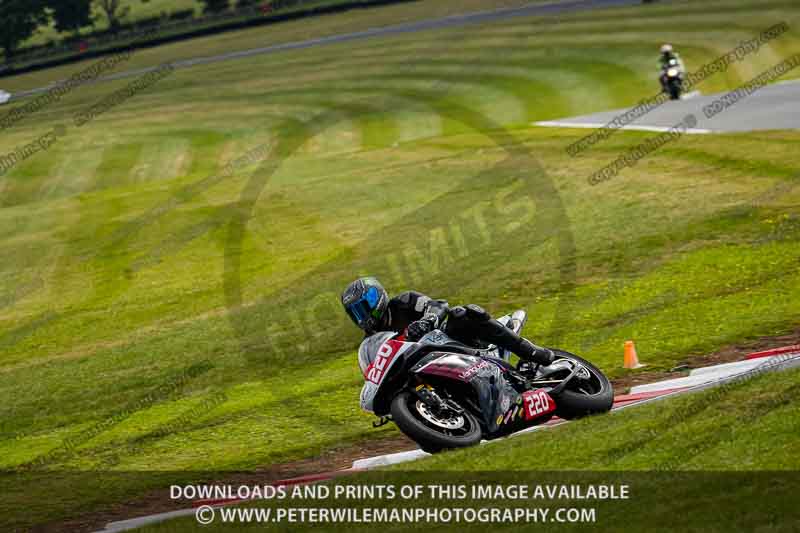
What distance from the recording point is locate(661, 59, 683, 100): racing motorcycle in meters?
Answer: 38.7

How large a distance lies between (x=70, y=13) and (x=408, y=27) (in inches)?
1441

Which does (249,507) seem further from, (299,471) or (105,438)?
(105,438)

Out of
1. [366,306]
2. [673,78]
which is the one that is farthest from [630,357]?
[673,78]

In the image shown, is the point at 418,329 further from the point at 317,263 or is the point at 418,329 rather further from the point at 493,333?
the point at 317,263

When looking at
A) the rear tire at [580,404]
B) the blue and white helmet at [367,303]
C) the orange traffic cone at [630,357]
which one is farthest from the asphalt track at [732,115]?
the blue and white helmet at [367,303]

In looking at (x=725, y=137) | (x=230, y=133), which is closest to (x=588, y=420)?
(x=725, y=137)

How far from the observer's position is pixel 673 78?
38594mm

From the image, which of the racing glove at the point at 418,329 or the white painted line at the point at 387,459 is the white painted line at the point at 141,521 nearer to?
the white painted line at the point at 387,459

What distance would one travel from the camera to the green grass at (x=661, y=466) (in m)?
7.30

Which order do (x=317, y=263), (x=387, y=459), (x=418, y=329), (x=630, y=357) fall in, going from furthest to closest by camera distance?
(x=317, y=263) → (x=630, y=357) → (x=387, y=459) → (x=418, y=329)

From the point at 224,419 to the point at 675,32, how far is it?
160 feet

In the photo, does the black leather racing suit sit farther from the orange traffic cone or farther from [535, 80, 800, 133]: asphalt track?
[535, 80, 800, 133]: asphalt track

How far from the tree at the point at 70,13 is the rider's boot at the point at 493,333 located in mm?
91405

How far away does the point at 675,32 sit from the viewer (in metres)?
57.6
